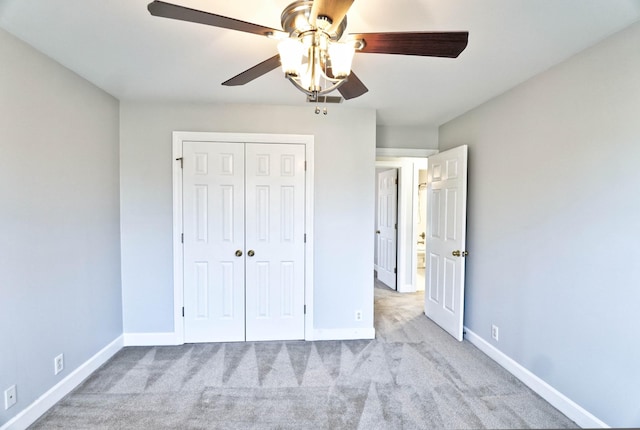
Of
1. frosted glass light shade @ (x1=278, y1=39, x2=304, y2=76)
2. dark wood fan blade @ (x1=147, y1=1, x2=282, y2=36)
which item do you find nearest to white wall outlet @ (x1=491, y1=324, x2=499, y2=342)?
frosted glass light shade @ (x1=278, y1=39, x2=304, y2=76)

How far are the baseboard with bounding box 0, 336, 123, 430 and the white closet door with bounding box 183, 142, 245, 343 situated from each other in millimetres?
663

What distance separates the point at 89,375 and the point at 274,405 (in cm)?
158

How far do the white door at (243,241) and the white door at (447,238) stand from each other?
1585 millimetres

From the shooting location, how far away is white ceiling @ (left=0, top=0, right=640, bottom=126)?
154 centimetres

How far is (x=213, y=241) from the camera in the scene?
299cm

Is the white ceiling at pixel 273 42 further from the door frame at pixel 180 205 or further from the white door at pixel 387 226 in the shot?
the white door at pixel 387 226

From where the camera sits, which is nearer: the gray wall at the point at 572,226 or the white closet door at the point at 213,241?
the gray wall at the point at 572,226

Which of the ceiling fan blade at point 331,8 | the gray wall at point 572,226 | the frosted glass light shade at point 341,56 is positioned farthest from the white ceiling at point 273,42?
the ceiling fan blade at point 331,8

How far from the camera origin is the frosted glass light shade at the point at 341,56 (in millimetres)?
1243

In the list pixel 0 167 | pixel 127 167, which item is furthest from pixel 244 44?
pixel 127 167

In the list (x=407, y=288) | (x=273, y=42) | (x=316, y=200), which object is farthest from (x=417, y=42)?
(x=407, y=288)

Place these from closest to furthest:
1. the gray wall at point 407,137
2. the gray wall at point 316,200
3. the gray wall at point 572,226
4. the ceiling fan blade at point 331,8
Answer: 1. the ceiling fan blade at point 331,8
2. the gray wall at point 572,226
3. the gray wall at point 316,200
4. the gray wall at point 407,137

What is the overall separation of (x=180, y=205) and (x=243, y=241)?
69 centimetres

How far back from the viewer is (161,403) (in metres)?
2.12
